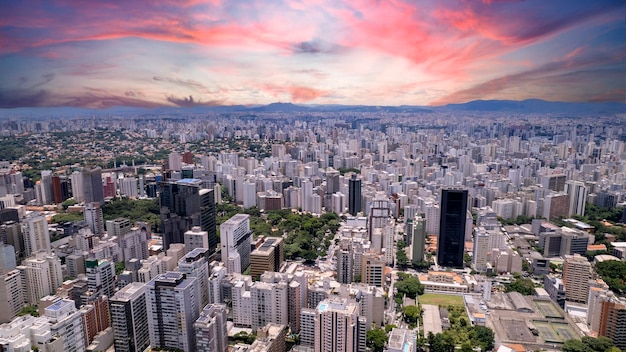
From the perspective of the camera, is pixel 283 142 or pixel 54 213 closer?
pixel 54 213

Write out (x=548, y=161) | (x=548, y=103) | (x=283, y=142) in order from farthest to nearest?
1. (x=283, y=142)
2. (x=548, y=161)
3. (x=548, y=103)

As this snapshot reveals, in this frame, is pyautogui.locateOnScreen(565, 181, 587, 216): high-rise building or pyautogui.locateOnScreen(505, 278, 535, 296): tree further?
pyautogui.locateOnScreen(565, 181, 587, 216): high-rise building

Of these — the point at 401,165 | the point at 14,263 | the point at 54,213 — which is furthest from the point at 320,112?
the point at 14,263

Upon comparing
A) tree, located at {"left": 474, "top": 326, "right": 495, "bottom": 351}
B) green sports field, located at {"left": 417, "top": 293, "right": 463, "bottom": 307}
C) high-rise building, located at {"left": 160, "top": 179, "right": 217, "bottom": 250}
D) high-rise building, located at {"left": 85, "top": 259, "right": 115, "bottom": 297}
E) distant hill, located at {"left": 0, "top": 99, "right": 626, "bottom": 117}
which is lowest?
green sports field, located at {"left": 417, "top": 293, "right": 463, "bottom": 307}

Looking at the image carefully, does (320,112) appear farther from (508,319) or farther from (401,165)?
(508,319)

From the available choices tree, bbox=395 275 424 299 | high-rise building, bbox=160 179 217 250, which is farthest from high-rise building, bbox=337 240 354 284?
high-rise building, bbox=160 179 217 250

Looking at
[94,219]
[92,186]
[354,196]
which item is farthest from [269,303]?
[92,186]

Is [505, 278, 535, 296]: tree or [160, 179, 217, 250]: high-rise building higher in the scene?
[160, 179, 217, 250]: high-rise building

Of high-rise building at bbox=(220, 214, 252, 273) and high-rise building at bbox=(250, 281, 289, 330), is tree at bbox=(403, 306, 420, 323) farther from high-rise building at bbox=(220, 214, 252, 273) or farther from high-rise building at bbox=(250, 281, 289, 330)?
high-rise building at bbox=(220, 214, 252, 273)
